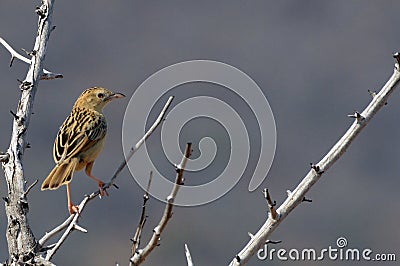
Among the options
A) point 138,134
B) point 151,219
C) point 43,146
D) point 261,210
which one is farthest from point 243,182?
point 138,134

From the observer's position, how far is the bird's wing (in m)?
6.00

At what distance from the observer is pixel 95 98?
21.8 feet

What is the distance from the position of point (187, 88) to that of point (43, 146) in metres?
3.97

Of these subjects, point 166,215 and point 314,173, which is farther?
point 314,173

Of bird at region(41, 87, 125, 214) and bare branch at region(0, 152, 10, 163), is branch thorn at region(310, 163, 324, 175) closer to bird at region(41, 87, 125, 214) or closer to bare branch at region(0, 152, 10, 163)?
bare branch at region(0, 152, 10, 163)

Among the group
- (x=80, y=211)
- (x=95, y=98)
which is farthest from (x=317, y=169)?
(x=95, y=98)

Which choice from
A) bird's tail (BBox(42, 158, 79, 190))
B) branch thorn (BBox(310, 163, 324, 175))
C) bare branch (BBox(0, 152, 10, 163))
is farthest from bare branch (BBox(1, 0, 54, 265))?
branch thorn (BBox(310, 163, 324, 175))

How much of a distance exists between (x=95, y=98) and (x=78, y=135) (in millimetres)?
536

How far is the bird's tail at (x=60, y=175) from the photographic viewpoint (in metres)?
5.69

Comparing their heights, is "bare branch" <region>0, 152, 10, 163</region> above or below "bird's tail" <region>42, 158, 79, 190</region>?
below

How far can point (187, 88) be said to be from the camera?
27.9m

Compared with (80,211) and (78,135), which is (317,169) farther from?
(78,135)

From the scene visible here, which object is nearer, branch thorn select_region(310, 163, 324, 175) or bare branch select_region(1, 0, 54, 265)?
branch thorn select_region(310, 163, 324, 175)

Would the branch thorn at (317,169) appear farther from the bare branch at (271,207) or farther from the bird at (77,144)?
the bird at (77,144)
